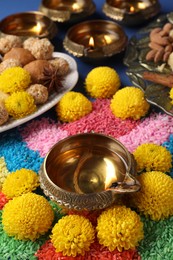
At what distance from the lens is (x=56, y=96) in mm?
1064

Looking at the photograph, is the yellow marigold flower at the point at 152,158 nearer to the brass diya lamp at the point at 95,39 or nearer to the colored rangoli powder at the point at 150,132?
the colored rangoli powder at the point at 150,132

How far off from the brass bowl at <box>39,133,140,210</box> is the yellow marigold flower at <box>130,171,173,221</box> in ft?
0.11

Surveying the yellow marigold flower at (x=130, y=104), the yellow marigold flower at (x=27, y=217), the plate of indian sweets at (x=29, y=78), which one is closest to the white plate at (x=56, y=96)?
the plate of indian sweets at (x=29, y=78)

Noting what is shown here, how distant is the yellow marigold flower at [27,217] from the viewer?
2.38ft

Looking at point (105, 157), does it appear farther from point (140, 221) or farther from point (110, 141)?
point (140, 221)

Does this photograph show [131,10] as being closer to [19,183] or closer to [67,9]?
[67,9]

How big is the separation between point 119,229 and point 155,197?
9 centimetres

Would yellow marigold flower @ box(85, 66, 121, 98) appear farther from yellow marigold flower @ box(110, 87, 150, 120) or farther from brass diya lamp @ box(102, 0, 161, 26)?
brass diya lamp @ box(102, 0, 161, 26)

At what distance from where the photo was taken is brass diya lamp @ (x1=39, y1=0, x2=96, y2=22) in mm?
1377

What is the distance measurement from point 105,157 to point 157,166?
0.33 feet

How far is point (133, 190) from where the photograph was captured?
72 centimetres

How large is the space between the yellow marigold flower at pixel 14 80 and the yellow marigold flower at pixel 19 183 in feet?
0.81

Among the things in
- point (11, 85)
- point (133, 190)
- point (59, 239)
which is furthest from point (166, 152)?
point (11, 85)

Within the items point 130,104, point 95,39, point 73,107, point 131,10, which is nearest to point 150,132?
point 130,104
